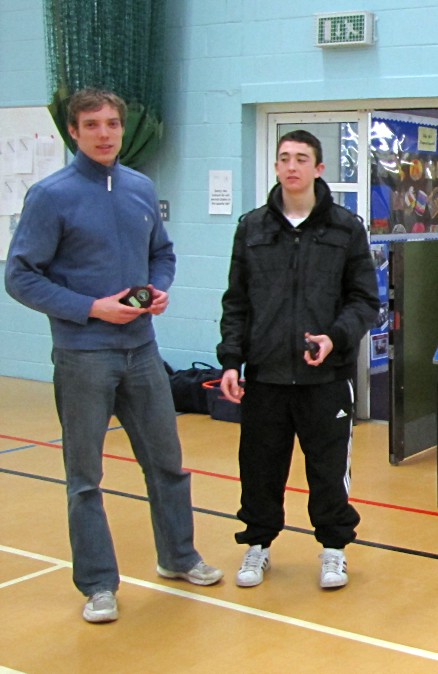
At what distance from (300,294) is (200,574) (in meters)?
1.01

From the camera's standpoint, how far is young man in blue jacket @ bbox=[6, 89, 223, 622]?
340 cm

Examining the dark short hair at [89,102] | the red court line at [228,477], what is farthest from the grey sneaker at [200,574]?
the dark short hair at [89,102]

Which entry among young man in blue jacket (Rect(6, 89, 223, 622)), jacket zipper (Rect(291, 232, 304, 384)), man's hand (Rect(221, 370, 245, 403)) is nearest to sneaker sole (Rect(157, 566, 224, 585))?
young man in blue jacket (Rect(6, 89, 223, 622))

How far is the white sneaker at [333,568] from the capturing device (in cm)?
375

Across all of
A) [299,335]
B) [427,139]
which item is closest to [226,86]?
[427,139]

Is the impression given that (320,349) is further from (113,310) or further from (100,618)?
(100,618)

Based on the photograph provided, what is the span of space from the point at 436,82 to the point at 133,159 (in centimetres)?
199

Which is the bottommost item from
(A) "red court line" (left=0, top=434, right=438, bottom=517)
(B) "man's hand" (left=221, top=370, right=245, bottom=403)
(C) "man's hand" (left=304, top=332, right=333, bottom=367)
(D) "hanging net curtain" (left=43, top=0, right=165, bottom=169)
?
(A) "red court line" (left=0, top=434, right=438, bottom=517)

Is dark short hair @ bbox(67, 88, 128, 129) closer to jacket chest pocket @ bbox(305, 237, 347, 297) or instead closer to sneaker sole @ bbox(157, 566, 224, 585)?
jacket chest pocket @ bbox(305, 237, 347, 297)

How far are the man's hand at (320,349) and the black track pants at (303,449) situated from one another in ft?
0.53

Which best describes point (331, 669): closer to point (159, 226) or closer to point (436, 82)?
point (159, 226)

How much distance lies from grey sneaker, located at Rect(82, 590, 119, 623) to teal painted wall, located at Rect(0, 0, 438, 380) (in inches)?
147

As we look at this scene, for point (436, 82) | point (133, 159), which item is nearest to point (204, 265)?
point (133, 159)

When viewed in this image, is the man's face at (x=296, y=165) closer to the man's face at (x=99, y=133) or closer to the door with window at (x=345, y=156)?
the man's face at (x=99, y=133)
